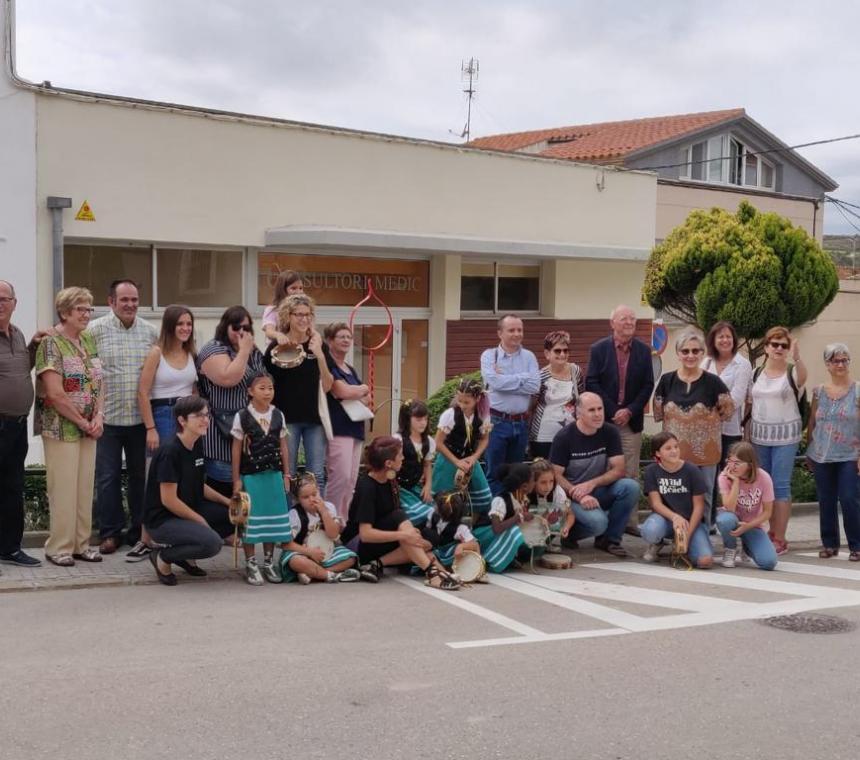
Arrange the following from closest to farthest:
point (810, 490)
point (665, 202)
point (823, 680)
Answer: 1. point (823, 680)
2. point (810, 490)
3. point (665, 202)

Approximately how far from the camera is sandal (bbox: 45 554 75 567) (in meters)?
7.80

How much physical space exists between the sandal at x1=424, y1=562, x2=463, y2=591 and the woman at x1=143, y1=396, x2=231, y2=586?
1.49m

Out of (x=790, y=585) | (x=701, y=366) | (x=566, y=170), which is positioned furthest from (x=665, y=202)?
(x=790, y=585)

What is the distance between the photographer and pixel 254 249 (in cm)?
1462

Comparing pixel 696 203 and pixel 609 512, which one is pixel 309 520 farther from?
pixel 696 203

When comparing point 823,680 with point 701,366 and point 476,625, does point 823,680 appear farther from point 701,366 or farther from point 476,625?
point 701,366

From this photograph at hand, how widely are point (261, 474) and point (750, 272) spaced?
10161 millimetres

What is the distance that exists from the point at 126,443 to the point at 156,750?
4.07 meters

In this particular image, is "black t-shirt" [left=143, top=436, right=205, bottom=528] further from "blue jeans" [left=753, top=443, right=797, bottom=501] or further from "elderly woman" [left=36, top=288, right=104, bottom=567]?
"blue jeans" [left=753, top=443, right=797, bottom=501]

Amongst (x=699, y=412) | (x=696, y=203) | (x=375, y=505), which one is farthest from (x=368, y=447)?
(x=696, y=203)

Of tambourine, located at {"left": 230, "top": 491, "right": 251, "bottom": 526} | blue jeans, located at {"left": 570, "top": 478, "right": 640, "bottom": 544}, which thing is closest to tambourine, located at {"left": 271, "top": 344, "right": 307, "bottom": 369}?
tambourine, located at {"left": 230, "top": 491, "right": 251, "bottom": 526}

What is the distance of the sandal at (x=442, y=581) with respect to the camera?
765cm

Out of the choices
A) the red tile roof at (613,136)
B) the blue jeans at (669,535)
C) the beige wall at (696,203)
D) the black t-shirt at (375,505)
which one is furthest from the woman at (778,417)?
the red tile roof at (613,136)

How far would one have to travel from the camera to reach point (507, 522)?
833cm
